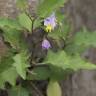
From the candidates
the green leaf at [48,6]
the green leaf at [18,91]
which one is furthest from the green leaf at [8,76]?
the green leaf at [48,6]

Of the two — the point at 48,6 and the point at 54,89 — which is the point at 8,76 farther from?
the point at 48,6

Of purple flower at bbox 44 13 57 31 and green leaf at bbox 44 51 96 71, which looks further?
purple flower at bbox 44 13 57 31

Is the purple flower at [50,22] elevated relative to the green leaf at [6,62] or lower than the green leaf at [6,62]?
elevated

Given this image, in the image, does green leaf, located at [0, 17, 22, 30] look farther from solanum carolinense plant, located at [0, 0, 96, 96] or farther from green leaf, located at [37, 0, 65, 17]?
green leaf, located at [37, 0, 65, 17]

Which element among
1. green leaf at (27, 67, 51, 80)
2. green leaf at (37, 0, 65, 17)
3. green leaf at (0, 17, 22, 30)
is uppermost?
green leaf at (37, 0, 65, 17)

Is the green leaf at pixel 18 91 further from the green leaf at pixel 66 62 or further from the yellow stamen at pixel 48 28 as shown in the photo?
the yellow stamen at pixel 48 28

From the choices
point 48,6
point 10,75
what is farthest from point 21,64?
point 48,6

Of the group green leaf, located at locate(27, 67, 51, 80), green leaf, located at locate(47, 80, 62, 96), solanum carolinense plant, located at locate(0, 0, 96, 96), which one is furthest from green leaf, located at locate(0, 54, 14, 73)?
green leaf, located at locate(47, 80, 62, 96)
